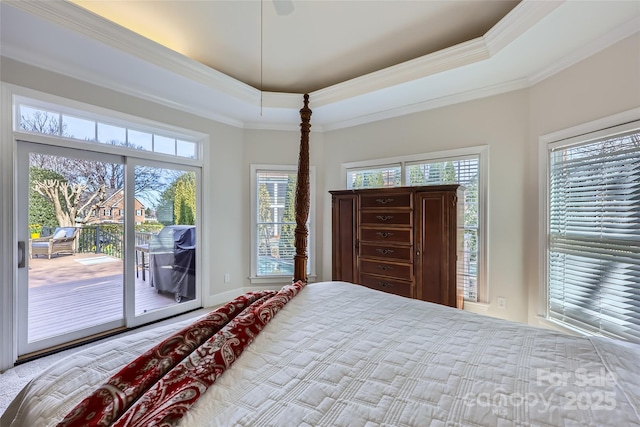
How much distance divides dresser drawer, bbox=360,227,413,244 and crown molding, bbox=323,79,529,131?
1539 mm

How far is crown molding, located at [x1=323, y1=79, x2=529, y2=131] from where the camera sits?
9.14 ft

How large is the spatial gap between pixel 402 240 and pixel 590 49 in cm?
212

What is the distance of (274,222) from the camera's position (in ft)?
13.6

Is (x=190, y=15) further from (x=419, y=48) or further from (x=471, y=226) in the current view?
(x=471, y=226)

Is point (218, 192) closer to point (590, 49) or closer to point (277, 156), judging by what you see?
point (277, 156)

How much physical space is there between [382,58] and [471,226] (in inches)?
80.7

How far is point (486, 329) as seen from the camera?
125 cm

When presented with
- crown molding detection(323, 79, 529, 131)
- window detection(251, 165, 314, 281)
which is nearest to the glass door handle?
window detection(251, 165, 314, 281)

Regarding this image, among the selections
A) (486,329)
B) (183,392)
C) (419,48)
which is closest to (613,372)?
(486,329)

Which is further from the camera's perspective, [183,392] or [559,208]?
[559,208]

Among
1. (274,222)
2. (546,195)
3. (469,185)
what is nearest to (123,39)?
(274,222)

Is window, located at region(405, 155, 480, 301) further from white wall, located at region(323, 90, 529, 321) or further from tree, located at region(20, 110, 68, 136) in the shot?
tree, located at region(20, 110, 68, 136)

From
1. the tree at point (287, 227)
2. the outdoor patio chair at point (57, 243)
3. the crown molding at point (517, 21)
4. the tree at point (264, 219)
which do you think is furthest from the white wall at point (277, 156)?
the crown molding at point (517, 21)

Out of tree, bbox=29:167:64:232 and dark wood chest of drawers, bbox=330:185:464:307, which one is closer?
tree, bbox=29:167:64:232
